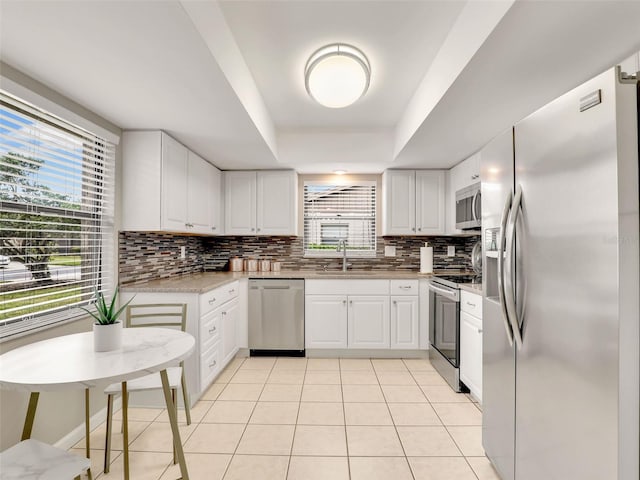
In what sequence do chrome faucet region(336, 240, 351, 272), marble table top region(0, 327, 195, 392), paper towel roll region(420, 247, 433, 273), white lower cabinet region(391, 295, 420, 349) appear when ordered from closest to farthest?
marble table top region(0, 327, 195, 392) < white lower cabinet region(391, 295, 420, 349) < paper towel roll region(420, 247, 433, 273) < chrome faucet region(336, 240, 351, 272)

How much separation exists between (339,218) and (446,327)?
1905mm

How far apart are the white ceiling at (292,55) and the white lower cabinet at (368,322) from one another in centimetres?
167

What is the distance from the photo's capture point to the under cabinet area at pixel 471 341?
101 inches

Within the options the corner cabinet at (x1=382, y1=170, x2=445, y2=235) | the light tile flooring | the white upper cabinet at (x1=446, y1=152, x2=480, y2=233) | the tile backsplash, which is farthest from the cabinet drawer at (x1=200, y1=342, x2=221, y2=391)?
the white upper cabinet at (x1=446, y1=152, x2=480, y2=233)

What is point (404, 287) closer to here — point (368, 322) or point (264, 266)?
point (368, 322)

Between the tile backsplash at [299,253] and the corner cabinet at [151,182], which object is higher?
the corner cabinet at [151,182]

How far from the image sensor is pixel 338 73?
2.11 metres

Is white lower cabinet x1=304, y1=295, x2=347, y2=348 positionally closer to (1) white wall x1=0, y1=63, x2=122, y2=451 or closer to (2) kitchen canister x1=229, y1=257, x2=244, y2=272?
(2) kitchen canister x1=229, y1=257, x2=244, y2=272

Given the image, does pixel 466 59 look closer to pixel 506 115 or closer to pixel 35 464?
pixel 506 115

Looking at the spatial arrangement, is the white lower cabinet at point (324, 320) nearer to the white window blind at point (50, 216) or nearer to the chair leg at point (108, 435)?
the white window blind at point (50, 216)

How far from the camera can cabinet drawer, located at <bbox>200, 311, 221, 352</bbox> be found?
2.74 m

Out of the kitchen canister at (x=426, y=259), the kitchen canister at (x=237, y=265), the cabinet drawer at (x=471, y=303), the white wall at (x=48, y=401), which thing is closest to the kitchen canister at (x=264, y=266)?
the kitchen canister at (x=237, y=265)

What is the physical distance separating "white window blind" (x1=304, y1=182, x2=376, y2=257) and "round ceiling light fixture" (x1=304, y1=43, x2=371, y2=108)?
7.48 feet

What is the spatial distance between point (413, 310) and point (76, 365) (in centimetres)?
306
